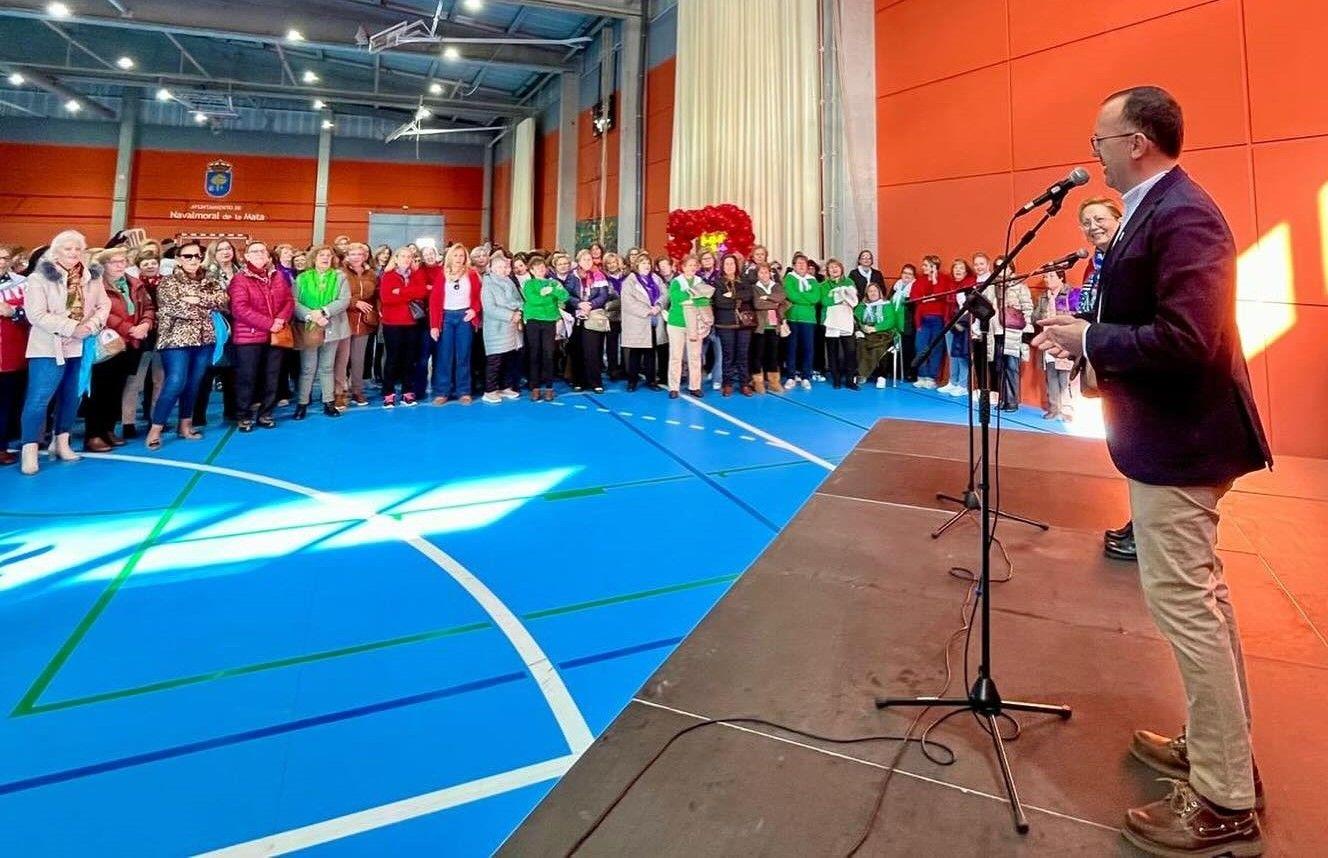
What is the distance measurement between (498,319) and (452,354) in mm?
651

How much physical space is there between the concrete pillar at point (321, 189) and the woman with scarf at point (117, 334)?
660 inches

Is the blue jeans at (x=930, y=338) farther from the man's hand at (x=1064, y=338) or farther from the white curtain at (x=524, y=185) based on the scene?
the white curtain at (x=524, y=185)

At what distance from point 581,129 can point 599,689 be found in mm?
15886

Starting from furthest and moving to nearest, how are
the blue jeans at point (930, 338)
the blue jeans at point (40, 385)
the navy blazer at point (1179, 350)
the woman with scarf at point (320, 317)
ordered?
the blue jeans at point (930, 338) < the woman with scarf at point (320, 317) < the blue jeans at point (40, 385) < the navy blazer at point (1179, 350)

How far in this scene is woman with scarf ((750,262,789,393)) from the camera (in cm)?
784

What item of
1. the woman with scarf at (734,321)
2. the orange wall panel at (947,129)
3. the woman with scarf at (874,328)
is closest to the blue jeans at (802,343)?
Answer: the woman with scarf at (874,328)

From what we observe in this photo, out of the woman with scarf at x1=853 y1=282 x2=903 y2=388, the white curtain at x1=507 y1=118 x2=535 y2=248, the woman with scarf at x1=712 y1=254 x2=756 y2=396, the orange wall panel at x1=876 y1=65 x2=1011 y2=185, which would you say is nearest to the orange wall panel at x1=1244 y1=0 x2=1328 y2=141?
the orange wall panel at x1=876 y1=65 x2=1011 y2=185

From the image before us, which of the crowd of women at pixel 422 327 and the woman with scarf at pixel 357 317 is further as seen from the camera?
the woman with scarf at pixel 357 317

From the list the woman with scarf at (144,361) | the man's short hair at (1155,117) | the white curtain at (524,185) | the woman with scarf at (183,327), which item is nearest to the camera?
the man's short hair at (1155,117)

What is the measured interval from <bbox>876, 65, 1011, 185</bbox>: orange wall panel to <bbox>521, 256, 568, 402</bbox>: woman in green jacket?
204 inches

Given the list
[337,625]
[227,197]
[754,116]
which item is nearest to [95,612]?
[337,625]

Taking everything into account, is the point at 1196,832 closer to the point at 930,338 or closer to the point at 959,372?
the point at 959,372

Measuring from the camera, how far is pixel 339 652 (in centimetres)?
229

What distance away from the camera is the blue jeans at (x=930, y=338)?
8.27m
